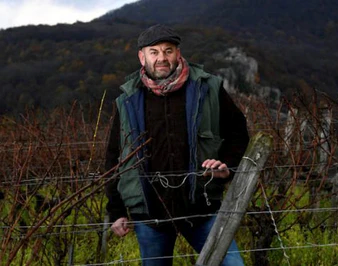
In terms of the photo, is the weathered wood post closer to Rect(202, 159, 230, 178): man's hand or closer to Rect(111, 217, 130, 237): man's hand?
Rect(202, 159, 230, 178): man's hand

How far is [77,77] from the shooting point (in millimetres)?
40875

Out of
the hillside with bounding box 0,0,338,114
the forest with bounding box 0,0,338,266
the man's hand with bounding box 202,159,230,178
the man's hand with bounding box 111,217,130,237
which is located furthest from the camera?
the hillside with bounding box 0,0,338,114

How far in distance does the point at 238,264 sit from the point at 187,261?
1.68 m

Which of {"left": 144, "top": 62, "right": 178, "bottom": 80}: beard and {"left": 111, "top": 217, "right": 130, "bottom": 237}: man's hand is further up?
{"left": 144, "top": 62, "right": 178, "bottom": 80}: beard

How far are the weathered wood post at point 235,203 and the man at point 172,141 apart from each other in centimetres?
22

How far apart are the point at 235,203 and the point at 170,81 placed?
608mm

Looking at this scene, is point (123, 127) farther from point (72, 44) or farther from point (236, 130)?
point (72, 44)

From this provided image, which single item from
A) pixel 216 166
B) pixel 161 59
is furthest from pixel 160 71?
pixel 216 166

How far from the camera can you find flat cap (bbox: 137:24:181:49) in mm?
2057

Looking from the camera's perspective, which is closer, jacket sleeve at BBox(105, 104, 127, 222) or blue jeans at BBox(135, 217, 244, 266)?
blue jeans at BBox(135, 217, 244, 266)

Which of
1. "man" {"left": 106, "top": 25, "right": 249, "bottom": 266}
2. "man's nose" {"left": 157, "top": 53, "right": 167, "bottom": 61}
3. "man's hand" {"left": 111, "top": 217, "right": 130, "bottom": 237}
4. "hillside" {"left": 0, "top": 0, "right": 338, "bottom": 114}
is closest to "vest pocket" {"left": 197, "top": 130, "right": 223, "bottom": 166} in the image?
"man" {"left": 106, "top": 25, "right": 249, "bottom": 266}

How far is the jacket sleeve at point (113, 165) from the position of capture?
88.0 inches

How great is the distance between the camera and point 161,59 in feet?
6.86

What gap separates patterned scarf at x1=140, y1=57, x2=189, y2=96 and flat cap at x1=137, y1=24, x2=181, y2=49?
107 mm
